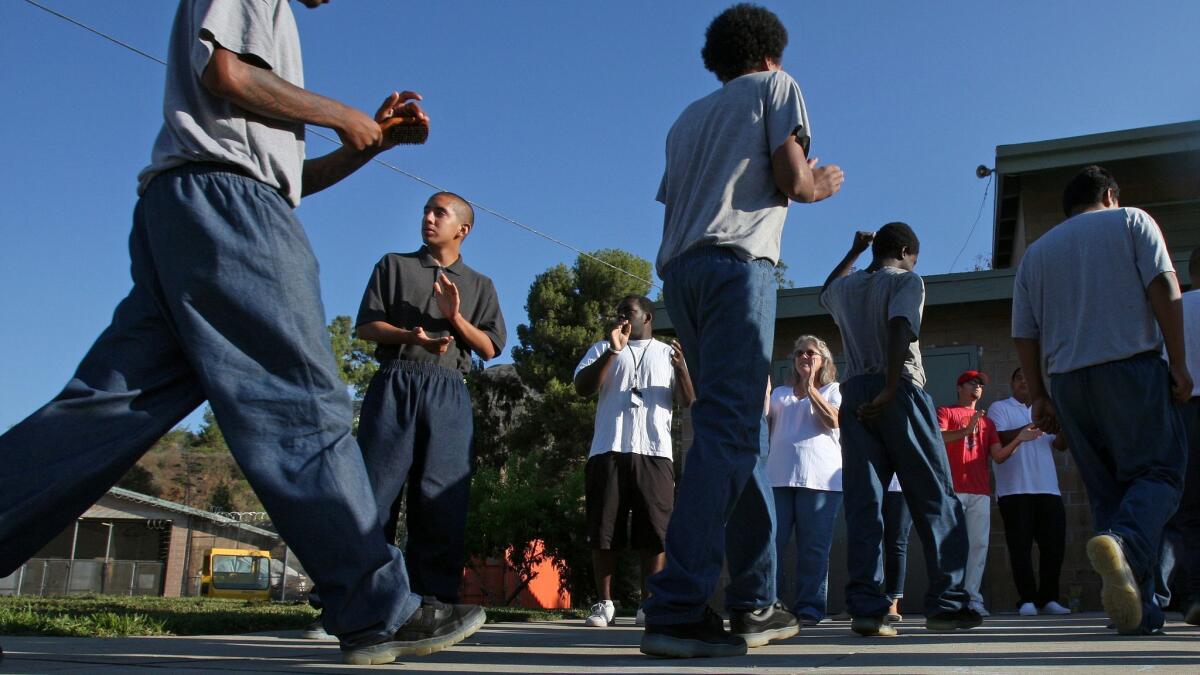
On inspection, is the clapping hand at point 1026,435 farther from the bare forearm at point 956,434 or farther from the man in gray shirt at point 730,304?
the man in gray shirt at point 730,304

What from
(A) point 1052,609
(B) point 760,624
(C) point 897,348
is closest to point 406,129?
(B) point 760,624

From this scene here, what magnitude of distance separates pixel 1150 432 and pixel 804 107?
1.79m

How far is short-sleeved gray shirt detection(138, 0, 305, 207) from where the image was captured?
260 centimetres

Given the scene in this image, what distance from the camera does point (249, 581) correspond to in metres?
42.0

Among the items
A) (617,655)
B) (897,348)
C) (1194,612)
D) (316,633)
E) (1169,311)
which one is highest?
(1169,311)

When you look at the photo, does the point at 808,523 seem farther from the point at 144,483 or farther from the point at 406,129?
the point at 144,483

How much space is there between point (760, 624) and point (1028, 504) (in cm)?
550

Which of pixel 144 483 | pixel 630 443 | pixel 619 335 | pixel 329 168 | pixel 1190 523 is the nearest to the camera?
pixel 329 168

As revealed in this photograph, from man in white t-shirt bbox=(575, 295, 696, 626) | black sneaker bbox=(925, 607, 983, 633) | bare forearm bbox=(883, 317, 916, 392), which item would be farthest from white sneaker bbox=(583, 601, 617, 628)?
bare forearm bbox=(883, 317, 916, 392)

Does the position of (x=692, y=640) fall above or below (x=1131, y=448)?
below

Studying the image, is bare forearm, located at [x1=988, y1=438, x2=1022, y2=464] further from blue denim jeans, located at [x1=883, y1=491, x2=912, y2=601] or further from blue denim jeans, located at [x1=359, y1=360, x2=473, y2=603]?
blue denim jeans, located at [x1=359, y1=360, x2=473, y2=603]

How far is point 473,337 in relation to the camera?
412cm

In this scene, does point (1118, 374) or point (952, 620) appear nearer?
point (1118, 374)

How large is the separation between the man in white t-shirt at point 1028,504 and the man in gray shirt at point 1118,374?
4.06 m
